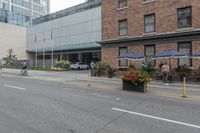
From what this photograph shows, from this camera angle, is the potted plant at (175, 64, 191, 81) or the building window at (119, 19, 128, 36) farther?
the building window at (119, 19, 128, 36)

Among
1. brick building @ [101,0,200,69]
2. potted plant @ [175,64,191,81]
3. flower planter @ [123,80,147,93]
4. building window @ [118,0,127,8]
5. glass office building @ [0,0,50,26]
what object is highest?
glass office building @ [0,0,50,26]

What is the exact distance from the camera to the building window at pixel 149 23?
2369 cm

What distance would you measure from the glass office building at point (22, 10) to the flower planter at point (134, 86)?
2660 inches

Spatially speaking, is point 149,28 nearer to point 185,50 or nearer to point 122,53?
point 122,53

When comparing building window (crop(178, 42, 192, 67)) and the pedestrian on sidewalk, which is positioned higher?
building window (crop(178, 42, 192, 67))

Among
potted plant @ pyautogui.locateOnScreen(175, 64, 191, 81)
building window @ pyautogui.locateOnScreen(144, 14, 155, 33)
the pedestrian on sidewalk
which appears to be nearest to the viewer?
the pedestrian on sidewalk

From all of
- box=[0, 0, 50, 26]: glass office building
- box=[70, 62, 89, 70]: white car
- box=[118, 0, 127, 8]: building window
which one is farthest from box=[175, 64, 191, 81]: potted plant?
box=[0, 0, 50, 26]: glass office building

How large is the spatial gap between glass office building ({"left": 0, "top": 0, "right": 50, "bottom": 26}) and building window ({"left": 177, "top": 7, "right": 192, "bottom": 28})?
6407 centimetres

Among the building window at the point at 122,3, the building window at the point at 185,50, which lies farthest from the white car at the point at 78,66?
the building window at the point at 185,50

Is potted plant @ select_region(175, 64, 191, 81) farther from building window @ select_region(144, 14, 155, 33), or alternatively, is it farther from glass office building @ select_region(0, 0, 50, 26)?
glass office building @ select_region(0, 0, 50, 26)

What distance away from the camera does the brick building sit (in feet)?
68.2

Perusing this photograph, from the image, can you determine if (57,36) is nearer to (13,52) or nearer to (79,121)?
(13,52)

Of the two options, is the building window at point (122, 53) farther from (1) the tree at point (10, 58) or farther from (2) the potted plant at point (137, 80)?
(1) the tree at point (10, 58)

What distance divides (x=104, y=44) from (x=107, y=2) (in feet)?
16.4
